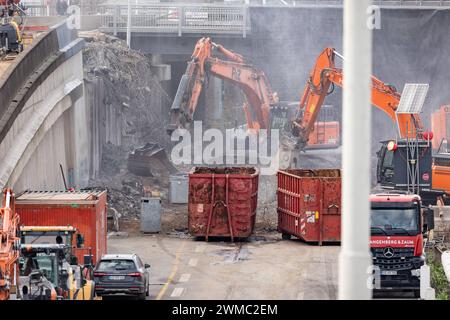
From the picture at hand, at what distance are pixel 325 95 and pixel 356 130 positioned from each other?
140 ft

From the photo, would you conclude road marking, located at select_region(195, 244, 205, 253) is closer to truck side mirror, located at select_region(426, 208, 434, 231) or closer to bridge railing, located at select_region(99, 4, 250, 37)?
truck side mirror, located at select_region(426, 208, 434, 231)

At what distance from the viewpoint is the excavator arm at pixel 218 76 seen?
1873 inches

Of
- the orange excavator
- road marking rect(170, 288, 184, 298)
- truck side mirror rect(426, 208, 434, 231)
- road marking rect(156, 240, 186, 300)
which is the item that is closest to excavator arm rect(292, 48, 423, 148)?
the orange excavator

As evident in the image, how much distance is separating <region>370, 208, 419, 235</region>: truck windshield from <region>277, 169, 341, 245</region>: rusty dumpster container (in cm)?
695

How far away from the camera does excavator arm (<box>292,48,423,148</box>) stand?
44.0 metres

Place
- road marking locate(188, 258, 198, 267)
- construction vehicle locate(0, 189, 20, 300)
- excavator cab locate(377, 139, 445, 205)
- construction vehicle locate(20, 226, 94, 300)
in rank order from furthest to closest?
excavator cab locate(377, 139, 445, 205)
road marking locate(188, 258, 198, 267)
construction vehicle locate(20, 226, 94, 300)
construction vehicle locate(0, 189, 20, 300)

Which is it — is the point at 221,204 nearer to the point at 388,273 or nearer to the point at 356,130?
the point at 388,273

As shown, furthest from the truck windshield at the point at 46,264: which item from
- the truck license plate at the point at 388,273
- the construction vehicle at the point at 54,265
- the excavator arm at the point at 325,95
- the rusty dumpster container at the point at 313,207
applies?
the excavator arm at the point at 325,95

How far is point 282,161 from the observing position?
5053cm

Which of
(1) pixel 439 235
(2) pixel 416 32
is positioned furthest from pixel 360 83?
(2) pixel 416 32

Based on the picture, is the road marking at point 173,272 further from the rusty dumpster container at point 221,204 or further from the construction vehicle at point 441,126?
the construction vehicle at point 441,126

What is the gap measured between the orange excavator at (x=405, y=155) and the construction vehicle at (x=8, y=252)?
15246 millimetres

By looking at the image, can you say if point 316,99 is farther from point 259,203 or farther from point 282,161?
point 259,203
